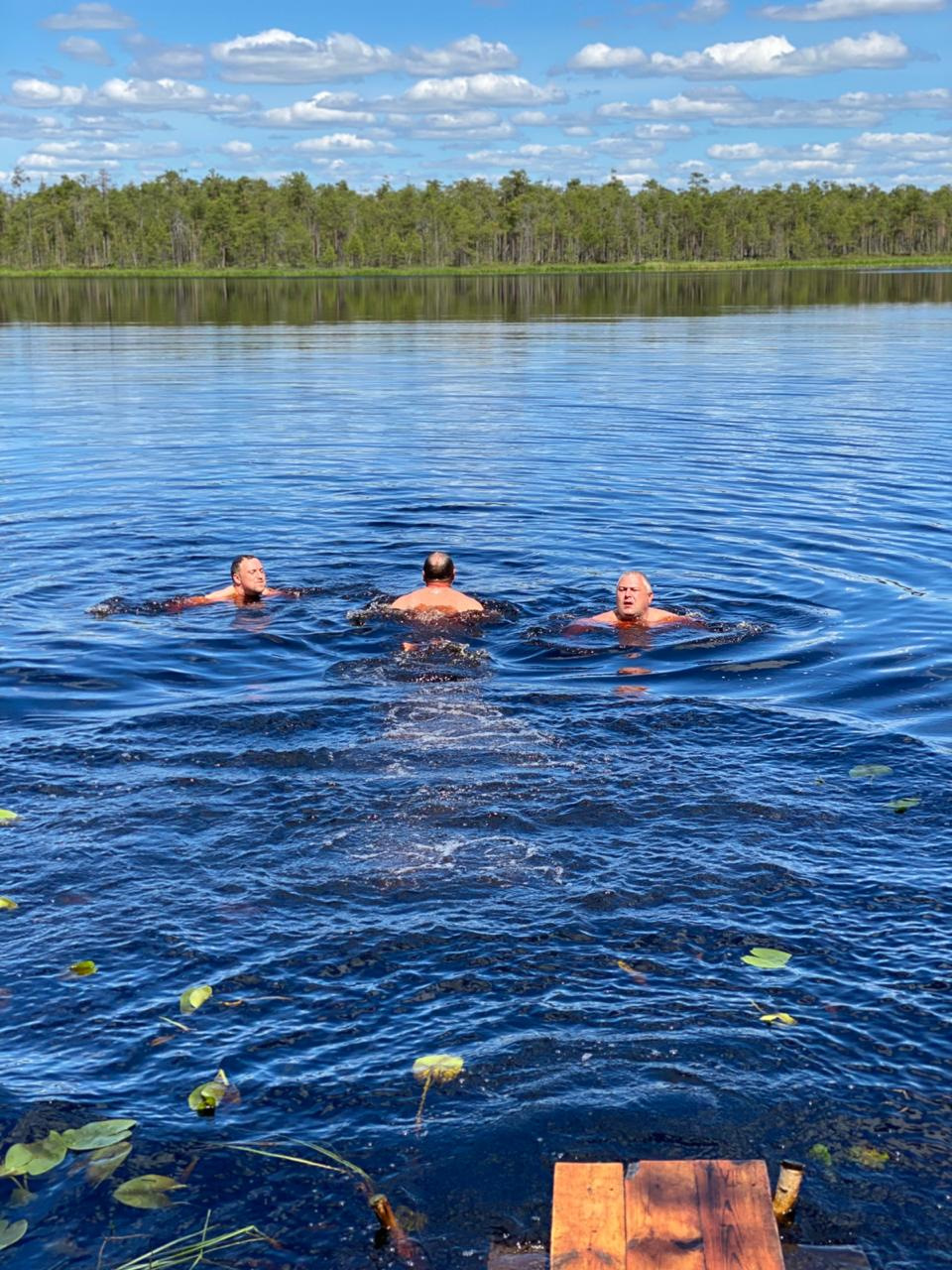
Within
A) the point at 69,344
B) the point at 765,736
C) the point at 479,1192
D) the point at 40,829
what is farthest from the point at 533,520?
the point at 69,344

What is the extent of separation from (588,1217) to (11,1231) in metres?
2.51

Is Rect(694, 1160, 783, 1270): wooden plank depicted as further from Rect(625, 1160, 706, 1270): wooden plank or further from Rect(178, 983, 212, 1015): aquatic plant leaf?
Rect(178, 983, 212, 1015): aquatic plant leaf

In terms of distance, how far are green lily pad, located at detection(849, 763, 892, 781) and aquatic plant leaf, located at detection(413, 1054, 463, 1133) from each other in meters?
4.87

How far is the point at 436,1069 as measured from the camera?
6.65 m

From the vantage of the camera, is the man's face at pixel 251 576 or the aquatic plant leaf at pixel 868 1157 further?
the man's face at pixel 251 576

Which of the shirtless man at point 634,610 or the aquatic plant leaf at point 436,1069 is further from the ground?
the shirtless man at point 634,610

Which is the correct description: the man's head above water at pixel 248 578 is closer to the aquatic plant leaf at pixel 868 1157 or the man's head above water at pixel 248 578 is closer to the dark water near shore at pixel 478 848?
the dark water near shore at pixel 478 848

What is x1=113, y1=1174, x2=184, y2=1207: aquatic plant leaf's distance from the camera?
5.83 m

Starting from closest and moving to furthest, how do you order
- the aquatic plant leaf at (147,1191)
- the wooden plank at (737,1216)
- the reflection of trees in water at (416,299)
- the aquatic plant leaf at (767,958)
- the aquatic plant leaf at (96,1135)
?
1. the wooden plank at (737,1216)
2. the aquatic plant leaf at (147,1191)
3. the aquatic plant leaf at (96,1135)
4. the aquatic plant leaf at (767,958)
5. the reflection of trees in water at (416,299)

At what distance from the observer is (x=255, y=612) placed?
600 inches

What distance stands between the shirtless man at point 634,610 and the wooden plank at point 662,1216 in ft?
28.5

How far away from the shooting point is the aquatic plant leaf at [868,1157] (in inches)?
236

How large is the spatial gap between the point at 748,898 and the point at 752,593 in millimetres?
8211

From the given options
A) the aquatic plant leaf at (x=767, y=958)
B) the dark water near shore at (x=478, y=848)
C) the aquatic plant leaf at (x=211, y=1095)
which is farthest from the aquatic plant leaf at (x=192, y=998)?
the aquatic plant leaf at (x=767, y=958)
